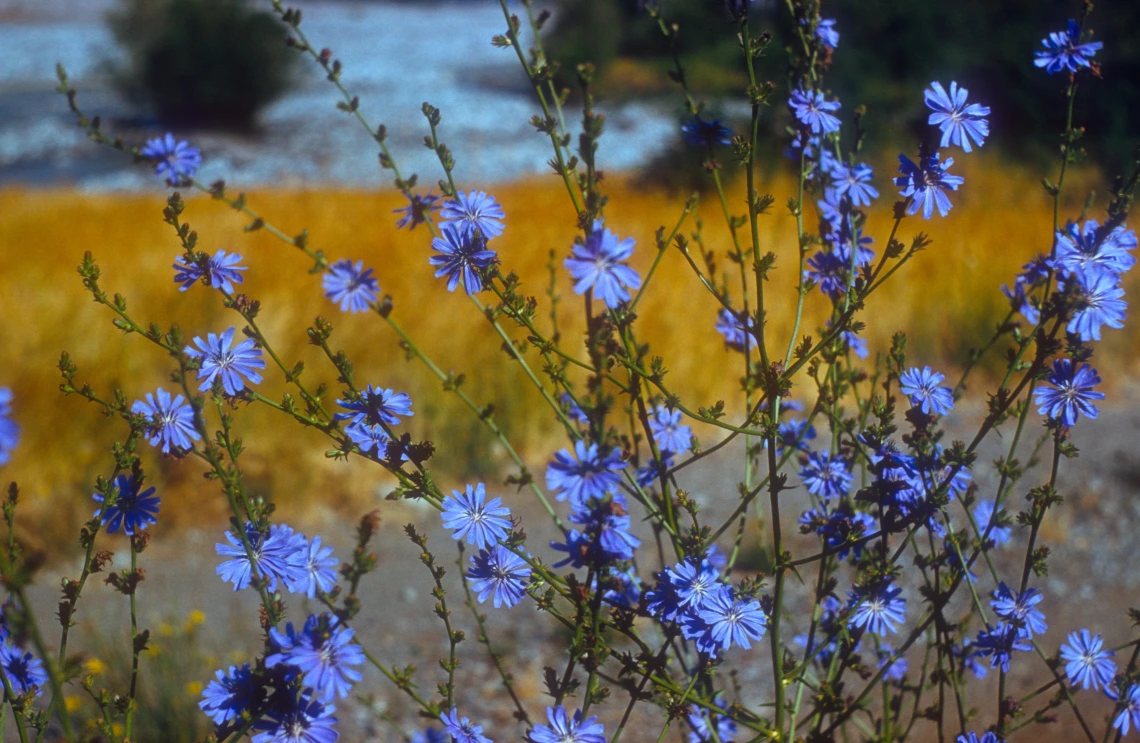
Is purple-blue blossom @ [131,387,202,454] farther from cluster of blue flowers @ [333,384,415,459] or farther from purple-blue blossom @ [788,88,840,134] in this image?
purple-blue blossom @ [788,88,840,134]

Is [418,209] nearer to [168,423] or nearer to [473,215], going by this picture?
[473,215]

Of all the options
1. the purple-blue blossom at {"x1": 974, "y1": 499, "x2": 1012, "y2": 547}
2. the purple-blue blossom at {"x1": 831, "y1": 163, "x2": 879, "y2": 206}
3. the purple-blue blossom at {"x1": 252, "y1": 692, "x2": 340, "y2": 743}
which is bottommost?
the purple-blue blossom at {"x1": 252, "y1": 692, "x2": 340, "y2": 743}

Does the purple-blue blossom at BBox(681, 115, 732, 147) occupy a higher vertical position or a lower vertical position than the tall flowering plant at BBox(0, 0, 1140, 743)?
higher

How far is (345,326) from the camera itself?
4180mm

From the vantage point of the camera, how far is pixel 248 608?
9.86 ft

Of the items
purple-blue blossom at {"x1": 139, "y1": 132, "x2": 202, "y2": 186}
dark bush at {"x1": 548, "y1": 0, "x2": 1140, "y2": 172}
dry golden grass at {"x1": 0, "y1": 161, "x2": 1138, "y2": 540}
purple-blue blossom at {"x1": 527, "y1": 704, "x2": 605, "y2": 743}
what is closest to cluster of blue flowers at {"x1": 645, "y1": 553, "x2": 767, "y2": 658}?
purple-blue blossom at {"x1": 527, "y1": 704, "x2": 605, "y2": 743}

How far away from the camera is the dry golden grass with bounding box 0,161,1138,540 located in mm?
3527

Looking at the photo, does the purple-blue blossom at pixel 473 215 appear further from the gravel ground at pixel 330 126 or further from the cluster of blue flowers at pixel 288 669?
the gravel ground at pixel 330 126

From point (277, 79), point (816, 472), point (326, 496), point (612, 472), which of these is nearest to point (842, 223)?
point (816, 472)

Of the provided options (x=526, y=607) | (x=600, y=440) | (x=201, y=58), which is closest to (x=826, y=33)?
(x=600, y=440)

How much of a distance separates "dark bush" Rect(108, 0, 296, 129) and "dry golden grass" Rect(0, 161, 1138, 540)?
35.8 feet

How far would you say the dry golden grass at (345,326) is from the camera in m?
3.53

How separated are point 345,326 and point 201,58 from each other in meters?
14.0

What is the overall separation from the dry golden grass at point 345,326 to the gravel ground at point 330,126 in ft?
13.5
